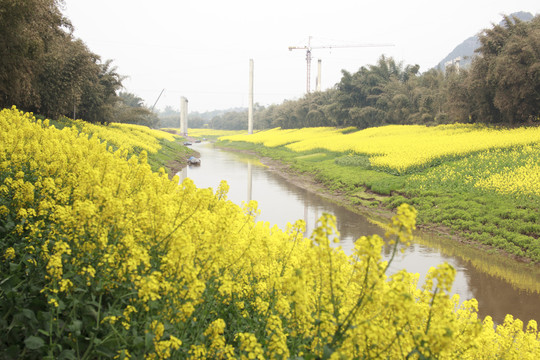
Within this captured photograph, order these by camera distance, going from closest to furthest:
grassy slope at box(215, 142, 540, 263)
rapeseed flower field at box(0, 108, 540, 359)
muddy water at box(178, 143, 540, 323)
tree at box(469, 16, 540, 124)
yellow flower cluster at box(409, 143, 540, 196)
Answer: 1. rapeseed flower field at box(0, 108, 540, 359)
2. muddy water at box(178, 143, 540, 323)
3. grassy slope at box(215, 142, 540, 263)
4. yellow flower cluster at box(409, 143, 540, 196)
5. tree at box(469, 16, 540, 124)

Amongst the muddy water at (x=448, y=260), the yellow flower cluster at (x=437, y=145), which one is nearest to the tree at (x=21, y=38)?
the muddy water at (x=448, y=260)

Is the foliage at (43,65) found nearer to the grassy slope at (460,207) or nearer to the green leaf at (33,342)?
the green leaf at (33,342)

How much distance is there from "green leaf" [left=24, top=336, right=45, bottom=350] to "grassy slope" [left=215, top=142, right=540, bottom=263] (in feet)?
35.6

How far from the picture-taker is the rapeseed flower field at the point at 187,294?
2447mm

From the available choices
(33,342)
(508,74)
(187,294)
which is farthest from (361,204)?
(33,342)

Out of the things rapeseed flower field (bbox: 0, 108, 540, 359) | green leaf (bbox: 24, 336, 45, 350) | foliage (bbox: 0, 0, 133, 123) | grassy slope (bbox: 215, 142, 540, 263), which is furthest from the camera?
foliage (bbox: 0, 0, 133, 123)

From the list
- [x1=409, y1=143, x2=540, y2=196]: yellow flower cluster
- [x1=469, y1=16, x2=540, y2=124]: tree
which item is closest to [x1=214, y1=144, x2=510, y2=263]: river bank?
[x1=409, y1=143, x2=540, y2=196]: yellow flower cluster

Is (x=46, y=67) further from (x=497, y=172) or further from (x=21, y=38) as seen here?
(x=497, y=172)

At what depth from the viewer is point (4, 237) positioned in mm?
3855

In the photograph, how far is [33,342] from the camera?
261cm

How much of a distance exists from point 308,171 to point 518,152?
10.9 m

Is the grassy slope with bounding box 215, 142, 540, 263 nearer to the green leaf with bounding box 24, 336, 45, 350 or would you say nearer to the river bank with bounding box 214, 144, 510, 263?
the river bank with bounding box 214, 144, 510, 263

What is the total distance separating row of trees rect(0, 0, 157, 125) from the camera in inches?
506

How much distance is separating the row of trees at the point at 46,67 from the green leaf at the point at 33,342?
37.3 ft
